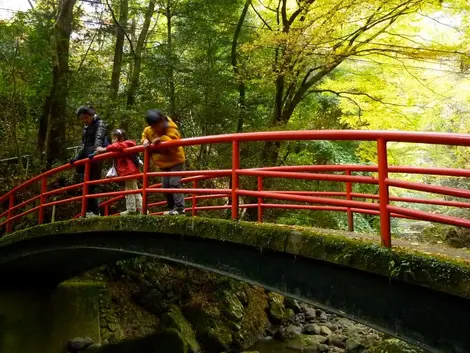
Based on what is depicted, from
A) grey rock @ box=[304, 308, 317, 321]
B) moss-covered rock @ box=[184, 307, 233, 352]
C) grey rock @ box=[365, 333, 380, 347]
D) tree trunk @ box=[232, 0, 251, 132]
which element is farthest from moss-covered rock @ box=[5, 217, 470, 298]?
grey rock @ box=[304, 308, 317, 321]

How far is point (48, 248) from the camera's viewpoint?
24.9 ft

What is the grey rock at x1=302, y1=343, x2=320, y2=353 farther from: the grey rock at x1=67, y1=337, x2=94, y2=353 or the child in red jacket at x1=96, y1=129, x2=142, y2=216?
the child in red jacket at x1=96, y1=129, x2=142, y2=216

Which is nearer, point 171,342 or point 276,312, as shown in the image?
point 171,342

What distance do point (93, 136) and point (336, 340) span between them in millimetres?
7973

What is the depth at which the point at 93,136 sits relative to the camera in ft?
23.3

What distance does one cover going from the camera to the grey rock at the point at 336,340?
1090cm

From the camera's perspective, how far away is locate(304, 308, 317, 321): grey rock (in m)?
12.9

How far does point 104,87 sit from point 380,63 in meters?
8.00

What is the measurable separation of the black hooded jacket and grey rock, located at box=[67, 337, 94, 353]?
443 centimetres

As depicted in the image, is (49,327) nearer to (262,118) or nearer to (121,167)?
(121,167)

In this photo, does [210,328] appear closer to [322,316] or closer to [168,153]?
[322,316]

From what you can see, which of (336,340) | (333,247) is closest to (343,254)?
(333,247)

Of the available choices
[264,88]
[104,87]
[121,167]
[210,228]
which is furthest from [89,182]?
[264,88]

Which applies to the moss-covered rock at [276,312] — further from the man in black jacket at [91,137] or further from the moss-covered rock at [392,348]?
the man in black jacket at [91,137]
